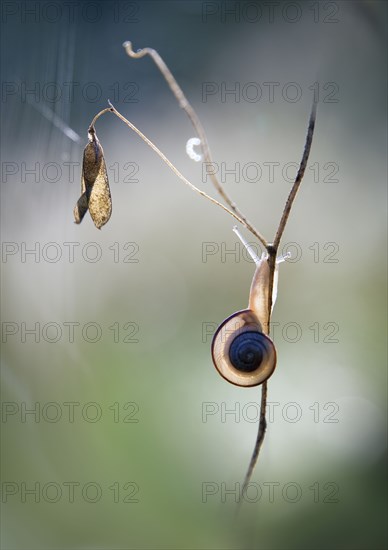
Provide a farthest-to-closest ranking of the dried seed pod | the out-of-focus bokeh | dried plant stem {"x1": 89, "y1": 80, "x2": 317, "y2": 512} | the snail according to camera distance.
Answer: the out-of-focus bokeh → the dried seed pod → the snail → dried plant stem {"x1": 89, "y1": 80, "x2": 317, "y2": 512}

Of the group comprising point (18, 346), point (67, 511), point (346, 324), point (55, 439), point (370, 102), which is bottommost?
point (67, 511)

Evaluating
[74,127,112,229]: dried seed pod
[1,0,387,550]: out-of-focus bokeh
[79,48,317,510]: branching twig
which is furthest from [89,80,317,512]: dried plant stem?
[1,0,387,550]: out-of-focus bokeh

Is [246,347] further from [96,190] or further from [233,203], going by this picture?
[96,190]

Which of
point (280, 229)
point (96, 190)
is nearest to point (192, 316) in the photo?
point (96, 190)

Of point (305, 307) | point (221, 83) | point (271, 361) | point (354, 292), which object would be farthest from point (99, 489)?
point (221, 83)

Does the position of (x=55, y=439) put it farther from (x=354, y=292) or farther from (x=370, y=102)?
(x=370, y=102)

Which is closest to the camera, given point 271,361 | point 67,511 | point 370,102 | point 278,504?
point 271,361

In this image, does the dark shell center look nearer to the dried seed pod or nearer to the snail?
the snail
